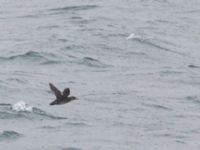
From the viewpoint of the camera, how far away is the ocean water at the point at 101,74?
18.4m

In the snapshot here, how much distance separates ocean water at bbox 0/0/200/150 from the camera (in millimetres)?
18422

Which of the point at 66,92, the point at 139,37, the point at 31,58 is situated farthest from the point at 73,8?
the point at 66,92

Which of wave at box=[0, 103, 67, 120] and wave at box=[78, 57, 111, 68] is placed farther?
wave at box=[78, 57, 111, 68]

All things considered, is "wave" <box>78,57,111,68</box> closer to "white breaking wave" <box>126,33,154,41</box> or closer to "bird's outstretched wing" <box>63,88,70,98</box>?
"white breaking wave" <box>126,33,154,41</box>

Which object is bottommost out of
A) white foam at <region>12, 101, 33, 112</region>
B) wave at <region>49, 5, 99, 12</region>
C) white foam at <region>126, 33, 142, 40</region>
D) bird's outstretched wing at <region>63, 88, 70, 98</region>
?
wave at <region>49, 5, 99, 12</region>

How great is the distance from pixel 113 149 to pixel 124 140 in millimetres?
580

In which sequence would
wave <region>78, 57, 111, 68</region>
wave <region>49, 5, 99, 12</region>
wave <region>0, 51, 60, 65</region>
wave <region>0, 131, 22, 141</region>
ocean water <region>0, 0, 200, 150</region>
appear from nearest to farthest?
wave <region>0, 131, 22, 141</region>
ocean water <region>0, 0, 200, 150</region>
wave <region>78, 57, 111, 68</region>
wave <region>0, 51, 60, 65</region>
wave <region>49, 5, 99, 12</region>

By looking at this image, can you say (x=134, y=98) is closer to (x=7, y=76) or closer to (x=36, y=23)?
(x=7, y=76)

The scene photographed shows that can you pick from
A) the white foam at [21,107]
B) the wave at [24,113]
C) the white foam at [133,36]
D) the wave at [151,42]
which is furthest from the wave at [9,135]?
the white foam at [133,36]

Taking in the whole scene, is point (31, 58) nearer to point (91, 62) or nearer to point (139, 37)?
point (91, 62)

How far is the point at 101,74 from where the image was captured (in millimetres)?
23344

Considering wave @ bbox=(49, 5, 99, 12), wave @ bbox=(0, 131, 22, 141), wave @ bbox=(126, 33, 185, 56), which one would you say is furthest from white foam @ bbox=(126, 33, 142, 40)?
wave @ bbox=(0, 131, 22, 141)

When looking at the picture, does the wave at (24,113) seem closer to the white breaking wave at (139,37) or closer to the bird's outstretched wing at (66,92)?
the bird's outstretched wing at (66,92)

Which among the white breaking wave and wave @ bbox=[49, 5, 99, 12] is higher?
the white breaking wave
